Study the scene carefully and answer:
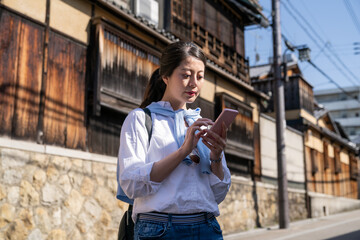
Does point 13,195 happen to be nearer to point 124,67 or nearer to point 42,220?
point 42,220

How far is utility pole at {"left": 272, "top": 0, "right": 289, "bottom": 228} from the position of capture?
1458cm

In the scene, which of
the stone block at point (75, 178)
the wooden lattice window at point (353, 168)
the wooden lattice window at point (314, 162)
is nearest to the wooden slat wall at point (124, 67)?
the stone block at point (75, 178)

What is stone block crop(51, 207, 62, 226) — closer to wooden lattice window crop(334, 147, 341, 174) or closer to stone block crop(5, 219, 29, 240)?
stone block crop(5, 219, 29, 240)

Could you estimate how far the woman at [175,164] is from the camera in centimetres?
211

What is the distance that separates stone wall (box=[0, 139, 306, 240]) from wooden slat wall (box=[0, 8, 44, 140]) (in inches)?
14.4

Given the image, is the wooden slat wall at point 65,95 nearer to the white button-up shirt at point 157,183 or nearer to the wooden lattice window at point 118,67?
the wooden lattice window at point 118,67

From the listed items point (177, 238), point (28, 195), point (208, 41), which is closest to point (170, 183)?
point (177, 238)

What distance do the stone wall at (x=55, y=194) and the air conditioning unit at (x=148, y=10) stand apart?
5.24 m

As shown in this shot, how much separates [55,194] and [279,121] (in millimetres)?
9699

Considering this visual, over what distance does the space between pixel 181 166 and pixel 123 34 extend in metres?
7.80

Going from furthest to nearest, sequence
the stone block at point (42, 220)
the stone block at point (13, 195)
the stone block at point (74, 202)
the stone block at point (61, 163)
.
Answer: the stone block at point (74, 202) < the stone block at point (61, 163) < the stone block at point (42, 220) < the stone block at point (13, 195)

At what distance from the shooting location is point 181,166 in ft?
7.36

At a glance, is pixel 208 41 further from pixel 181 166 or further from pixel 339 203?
pixel 339 203

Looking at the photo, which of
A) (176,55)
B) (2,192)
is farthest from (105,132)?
(176,55)
